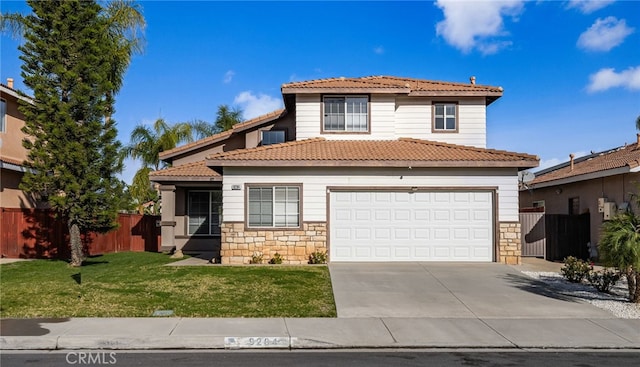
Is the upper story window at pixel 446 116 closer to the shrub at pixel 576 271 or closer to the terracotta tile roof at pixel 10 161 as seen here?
the shrub at pixel 576 271

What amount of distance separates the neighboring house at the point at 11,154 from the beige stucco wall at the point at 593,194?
2094 cm

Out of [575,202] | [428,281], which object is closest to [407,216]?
[428,281]

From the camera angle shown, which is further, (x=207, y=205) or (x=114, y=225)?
(x=207, y=205)

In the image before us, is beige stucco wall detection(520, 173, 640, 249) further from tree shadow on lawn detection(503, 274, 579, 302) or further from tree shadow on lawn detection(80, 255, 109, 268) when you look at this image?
tree shadow on lawn detection(80, 255, 109, 268)

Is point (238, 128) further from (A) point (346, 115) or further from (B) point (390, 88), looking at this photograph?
(B) point (390, 88)

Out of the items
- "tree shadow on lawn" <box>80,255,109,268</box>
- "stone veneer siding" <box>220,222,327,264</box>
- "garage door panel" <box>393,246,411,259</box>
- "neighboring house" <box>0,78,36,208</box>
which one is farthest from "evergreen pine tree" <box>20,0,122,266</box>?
"garage door panel" <box>393,246,411,259</box>

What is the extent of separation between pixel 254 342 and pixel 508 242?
11.0 meters

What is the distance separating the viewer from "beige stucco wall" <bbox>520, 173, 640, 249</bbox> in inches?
707

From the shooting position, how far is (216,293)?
472 inches

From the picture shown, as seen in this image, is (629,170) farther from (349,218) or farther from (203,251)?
(203,251)

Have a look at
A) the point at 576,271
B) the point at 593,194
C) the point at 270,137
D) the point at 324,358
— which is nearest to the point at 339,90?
the point at 270,137

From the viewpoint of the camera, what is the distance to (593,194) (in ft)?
66.3

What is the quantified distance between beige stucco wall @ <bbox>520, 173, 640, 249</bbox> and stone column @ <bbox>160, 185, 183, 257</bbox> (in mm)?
16396

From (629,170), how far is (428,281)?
850 cm
